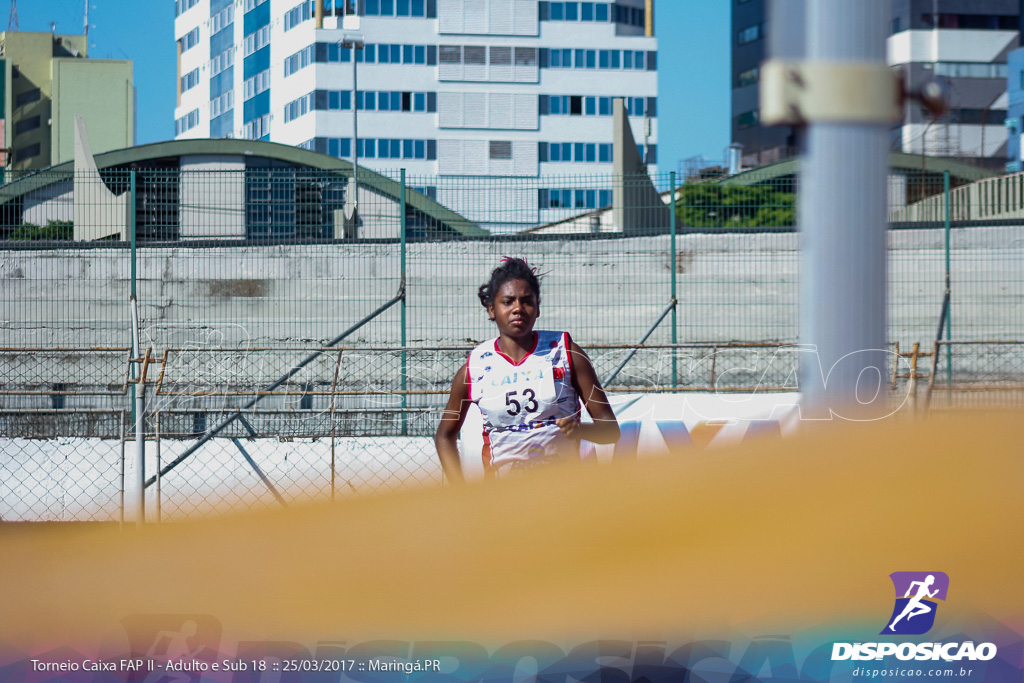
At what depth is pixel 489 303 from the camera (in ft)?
12.9

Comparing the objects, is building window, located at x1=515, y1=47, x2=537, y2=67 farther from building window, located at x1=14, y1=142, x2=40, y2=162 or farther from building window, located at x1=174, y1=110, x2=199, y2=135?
building window, located at x1=14, y1=142, x2=40, y2=162

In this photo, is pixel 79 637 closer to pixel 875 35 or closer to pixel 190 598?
pixel 190 598

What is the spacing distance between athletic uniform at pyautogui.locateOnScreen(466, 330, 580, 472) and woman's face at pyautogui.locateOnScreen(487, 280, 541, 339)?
0.22ft

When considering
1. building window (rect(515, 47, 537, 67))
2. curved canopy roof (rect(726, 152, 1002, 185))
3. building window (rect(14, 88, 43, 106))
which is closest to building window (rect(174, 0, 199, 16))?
building window (rect(515, 47, 537, 67))

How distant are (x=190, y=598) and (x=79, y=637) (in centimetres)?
31

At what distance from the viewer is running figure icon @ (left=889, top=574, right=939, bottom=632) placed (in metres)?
2.39

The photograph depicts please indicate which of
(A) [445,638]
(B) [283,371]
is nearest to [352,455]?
(B) [283,371]

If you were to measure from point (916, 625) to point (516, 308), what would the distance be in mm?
1788

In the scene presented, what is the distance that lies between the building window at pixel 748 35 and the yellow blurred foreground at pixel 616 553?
6384 centimetres

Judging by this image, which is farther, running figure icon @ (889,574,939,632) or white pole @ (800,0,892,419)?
running figure icon @ (889,574,939,632)

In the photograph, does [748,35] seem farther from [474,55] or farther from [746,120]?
[474,55]

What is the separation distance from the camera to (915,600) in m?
2.40

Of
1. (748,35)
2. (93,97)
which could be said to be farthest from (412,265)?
(93,97)

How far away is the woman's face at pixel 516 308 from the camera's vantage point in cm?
376
